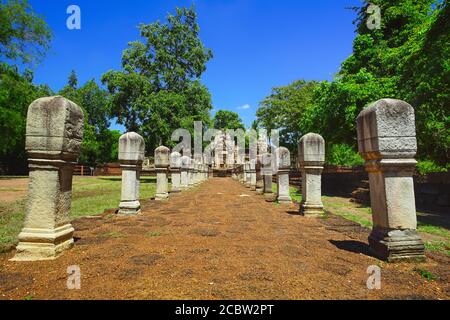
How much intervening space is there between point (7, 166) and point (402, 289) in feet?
144

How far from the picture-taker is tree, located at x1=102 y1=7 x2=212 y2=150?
23.3 metres

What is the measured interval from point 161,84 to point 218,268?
25538 millimetres

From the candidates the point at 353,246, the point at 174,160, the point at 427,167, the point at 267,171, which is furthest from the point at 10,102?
the point at 427,167

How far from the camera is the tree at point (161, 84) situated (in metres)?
23.3

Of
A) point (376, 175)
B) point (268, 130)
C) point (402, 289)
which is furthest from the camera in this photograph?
point (268, 130)

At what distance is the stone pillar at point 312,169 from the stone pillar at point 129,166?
13.3 feet

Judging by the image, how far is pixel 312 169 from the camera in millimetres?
6730

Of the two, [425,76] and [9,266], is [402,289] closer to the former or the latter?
[9,266]

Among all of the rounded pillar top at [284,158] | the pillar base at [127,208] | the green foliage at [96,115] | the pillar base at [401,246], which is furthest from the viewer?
the green foliage at [96,115]

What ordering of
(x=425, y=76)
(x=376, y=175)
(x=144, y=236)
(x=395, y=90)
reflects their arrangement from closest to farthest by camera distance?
(x=376, y=175)
(x=144, y=236)
(x=425, y=76)
(x=395, y=90)

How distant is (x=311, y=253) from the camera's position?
11.5 ft

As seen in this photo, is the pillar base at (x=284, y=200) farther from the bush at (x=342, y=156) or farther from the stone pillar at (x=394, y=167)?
the bush at (x=342, y=156)
